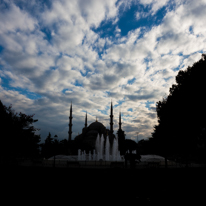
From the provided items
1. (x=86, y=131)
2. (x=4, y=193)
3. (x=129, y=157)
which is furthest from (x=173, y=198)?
(x=86, y=131)

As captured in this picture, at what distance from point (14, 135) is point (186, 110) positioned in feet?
72.3

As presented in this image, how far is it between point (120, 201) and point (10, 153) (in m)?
18.8

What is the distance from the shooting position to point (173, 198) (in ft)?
24.3

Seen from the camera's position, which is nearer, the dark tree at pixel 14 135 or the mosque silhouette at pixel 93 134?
the dark tree at pixel 14 135

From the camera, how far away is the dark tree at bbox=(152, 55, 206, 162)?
21.6 m

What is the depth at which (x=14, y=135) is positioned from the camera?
20188 mm

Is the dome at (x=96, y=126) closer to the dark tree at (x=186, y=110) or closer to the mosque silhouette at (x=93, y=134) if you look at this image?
the mosque silhouette at (x=93, y=134)

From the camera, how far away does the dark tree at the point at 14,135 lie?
1931cm

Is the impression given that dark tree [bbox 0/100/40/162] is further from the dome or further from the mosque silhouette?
the dome

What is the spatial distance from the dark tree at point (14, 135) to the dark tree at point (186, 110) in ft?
59.2

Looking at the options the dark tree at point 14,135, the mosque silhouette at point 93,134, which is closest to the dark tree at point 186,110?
the dark tree at point 14,135

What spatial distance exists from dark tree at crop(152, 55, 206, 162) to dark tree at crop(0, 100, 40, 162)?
59.2 ft

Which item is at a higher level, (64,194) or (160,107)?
(160,107)

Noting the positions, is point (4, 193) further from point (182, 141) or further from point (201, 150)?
point (201, 150)
